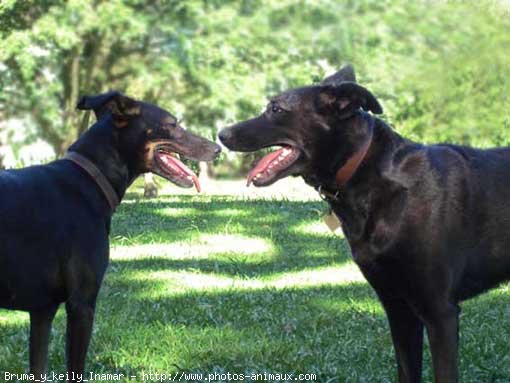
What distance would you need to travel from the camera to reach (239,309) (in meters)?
7.30

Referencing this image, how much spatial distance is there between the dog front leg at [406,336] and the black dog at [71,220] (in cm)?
161

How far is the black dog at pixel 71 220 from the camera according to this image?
185 inches

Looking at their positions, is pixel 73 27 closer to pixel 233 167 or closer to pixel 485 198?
pixel 233 167

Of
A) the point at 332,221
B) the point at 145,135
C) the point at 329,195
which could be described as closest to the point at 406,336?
the point at 332,221

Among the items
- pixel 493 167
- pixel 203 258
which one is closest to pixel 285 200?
pixel 203 258

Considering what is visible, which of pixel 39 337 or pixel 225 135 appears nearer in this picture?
pixel 39 337

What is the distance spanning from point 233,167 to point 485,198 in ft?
99.4

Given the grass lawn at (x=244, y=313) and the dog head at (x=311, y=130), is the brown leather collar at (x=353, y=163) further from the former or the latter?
the grass lawn at (x=244, y=313)

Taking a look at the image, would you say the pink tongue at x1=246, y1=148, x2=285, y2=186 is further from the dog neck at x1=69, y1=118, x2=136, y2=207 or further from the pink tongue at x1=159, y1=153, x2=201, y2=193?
the dog neck at x1=69, y1=118, x2=136, y2=207

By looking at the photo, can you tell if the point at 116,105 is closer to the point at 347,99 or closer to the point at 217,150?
the point at 217,150

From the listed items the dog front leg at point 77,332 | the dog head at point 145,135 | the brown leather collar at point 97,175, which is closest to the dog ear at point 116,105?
the dog head at point 145,135

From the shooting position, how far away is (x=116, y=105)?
5238 millimetres

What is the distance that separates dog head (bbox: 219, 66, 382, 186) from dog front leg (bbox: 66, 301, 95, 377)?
112cm

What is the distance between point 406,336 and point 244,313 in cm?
237
